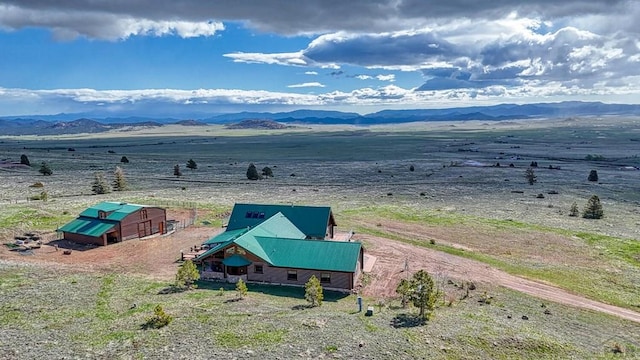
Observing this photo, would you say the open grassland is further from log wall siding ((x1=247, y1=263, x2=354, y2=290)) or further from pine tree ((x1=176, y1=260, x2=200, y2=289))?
log wall siding ((x1=247, y1=263, x2=354, y2=290))

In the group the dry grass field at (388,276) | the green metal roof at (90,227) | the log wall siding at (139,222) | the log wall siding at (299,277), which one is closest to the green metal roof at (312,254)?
the log wall siding at (299,277)

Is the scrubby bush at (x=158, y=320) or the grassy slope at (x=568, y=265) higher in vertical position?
the scrubby bush at (x=158, y=320)

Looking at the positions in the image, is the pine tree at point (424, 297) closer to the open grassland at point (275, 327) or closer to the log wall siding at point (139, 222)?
the open grassland at point (275, 327)

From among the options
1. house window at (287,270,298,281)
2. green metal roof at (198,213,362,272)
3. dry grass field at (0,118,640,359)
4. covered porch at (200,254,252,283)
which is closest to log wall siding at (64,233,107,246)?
dry grass field at (0,118,640,359)

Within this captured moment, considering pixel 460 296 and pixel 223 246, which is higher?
pixel 223 246

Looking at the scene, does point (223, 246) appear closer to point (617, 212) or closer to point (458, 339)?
point (458, 339)

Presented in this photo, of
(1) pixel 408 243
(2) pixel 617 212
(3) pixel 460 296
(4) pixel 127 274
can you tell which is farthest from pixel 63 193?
(2) pixel 617 212

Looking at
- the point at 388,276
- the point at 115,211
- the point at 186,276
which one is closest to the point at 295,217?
the point at 388,276
